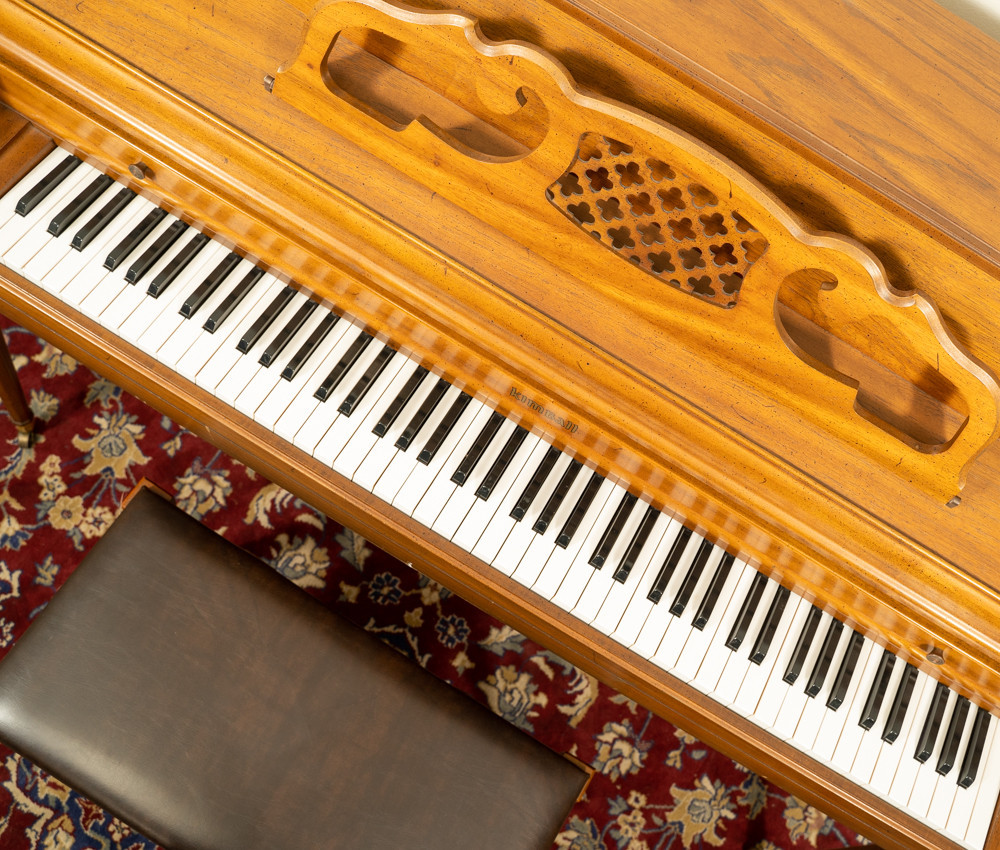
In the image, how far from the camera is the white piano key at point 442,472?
1.77m

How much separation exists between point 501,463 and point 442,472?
5.2 inches

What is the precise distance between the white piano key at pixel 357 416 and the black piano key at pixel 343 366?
0.07ft

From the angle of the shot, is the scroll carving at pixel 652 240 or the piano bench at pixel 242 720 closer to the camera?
the scroll carving at pixel 652 240

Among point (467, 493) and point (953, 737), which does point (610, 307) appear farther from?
point (953, 737)

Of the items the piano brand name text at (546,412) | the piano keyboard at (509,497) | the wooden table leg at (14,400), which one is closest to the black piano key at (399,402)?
the piano keyboard at (509,497)

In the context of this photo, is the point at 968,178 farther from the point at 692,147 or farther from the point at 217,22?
the point at 217,22

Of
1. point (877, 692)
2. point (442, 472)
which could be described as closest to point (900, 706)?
point (877, 692)

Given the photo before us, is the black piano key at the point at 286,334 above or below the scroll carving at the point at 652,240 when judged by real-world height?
below

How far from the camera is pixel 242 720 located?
177 centimetres

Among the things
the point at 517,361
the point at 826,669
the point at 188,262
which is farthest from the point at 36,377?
the point at 826,669

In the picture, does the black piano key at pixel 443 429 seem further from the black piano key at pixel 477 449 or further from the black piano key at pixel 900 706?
the black piano key at pixel 900 706

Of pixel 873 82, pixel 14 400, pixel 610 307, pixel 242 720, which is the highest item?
pixel 873 82

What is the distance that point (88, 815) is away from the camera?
2.36 metres

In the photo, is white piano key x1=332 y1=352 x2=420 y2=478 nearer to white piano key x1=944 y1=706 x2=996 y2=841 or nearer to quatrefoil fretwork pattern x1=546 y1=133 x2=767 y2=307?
quatrefoil fretwork pattern x1=546 y1=133 x2=767 y2=307
